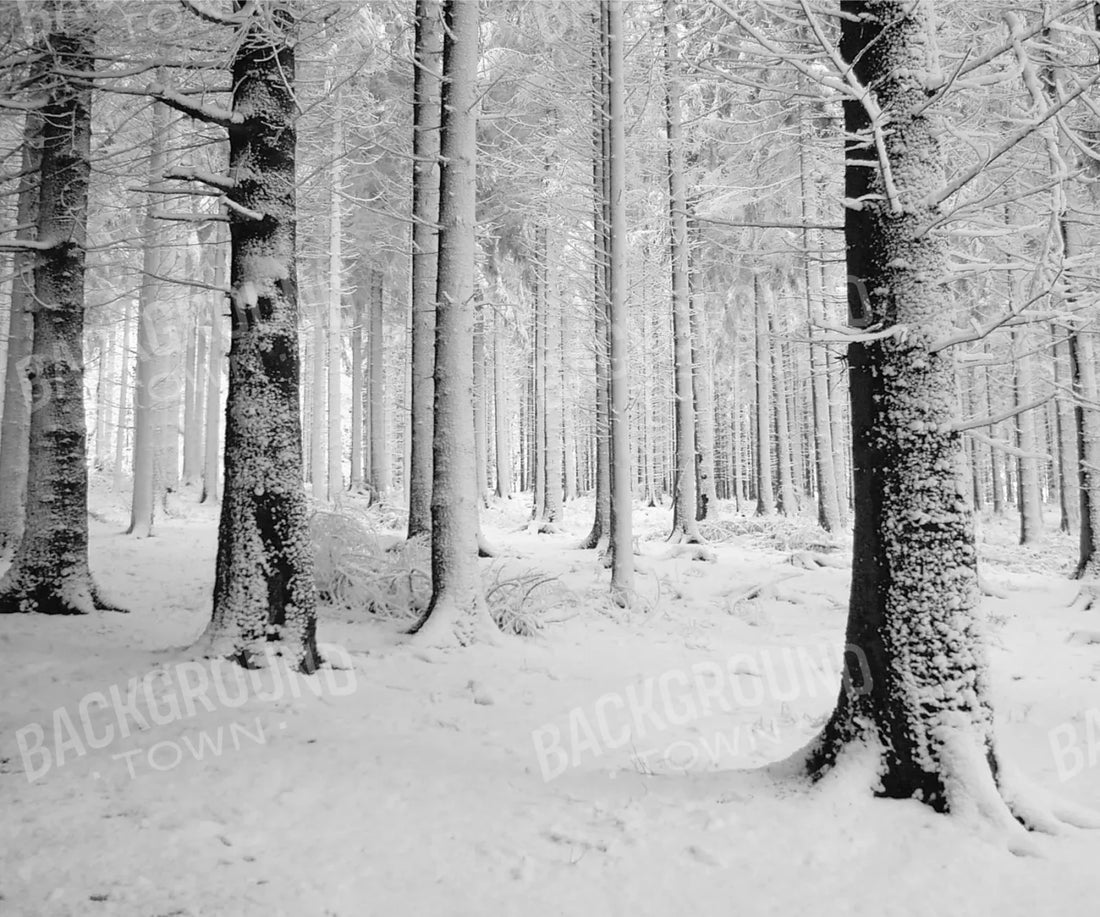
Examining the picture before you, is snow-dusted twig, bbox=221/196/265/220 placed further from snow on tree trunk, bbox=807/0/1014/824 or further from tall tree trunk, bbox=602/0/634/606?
tall tree trunk, bbox=602/0/634/606

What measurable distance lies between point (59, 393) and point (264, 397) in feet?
9.83

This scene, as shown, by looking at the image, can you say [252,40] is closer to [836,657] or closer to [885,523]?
→ [885,523]

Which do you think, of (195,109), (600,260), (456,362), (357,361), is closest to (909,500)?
(456,362)

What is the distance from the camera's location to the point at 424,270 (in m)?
8.80

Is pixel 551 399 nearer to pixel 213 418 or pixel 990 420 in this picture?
pixel 213 418

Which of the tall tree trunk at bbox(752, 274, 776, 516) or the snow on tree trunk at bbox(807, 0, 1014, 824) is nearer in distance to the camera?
the snow on tree trunk at bbox(807, 0, 1014, 824)

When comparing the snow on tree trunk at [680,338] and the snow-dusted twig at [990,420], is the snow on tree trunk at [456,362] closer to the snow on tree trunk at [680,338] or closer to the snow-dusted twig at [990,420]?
the snow-dusted twig at [990,420]

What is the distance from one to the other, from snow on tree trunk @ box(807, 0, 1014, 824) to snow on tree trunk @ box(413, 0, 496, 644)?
3.41 m

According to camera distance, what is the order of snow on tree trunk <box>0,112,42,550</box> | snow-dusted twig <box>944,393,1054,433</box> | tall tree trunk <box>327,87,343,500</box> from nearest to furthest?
snow-dusted twig <box>944,393,1054,433</box>, snow on tree trunk <box>0,112,42,550</box>, tall tree trunk <box>327,87,343,500</box>

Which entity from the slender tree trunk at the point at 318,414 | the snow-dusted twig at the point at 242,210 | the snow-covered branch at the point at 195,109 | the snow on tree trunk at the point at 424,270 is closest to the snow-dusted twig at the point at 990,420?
the snow-dusted twig at the point at 242,210

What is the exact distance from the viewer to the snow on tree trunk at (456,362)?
18.1 feet

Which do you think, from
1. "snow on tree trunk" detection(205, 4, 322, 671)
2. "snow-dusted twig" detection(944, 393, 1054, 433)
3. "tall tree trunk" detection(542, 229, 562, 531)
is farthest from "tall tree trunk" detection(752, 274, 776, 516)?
"snow-dusted twig" detection(944, 393, 1054, 433)

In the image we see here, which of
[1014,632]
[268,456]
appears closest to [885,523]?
[268,456]

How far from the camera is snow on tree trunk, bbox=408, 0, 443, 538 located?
26.8 ft
